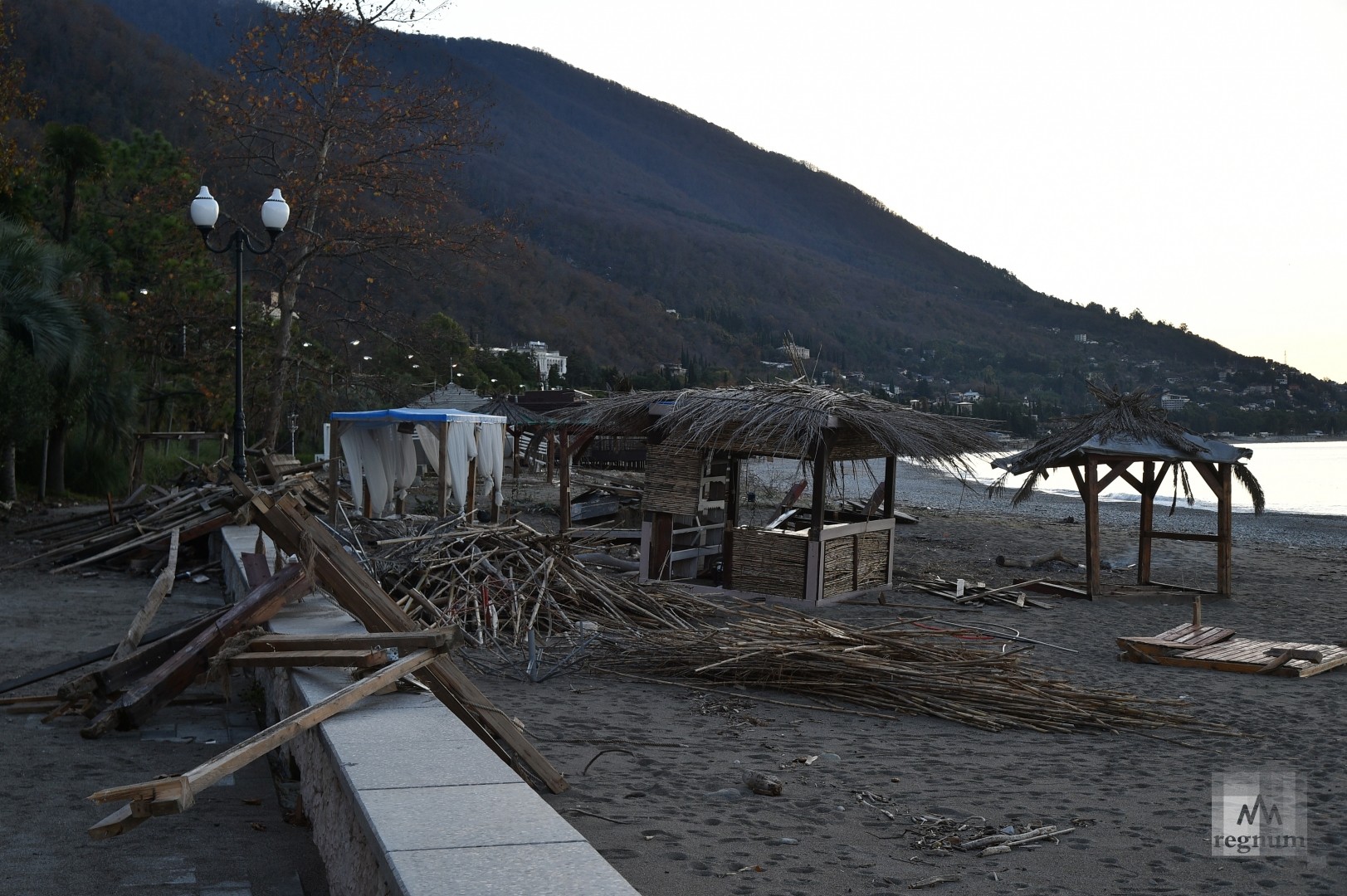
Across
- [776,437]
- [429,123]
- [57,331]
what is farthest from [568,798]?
[429,123]

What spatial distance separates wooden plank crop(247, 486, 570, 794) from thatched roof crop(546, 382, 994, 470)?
619cm

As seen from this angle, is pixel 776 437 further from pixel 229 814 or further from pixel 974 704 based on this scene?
pixel 229 814

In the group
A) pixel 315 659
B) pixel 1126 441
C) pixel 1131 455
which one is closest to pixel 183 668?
pixel 315 659

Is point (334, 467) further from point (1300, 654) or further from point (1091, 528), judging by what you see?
point (1300, 654)

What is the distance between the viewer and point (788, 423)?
1146cm

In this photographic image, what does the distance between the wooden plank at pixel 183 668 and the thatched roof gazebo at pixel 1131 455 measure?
10.4 m

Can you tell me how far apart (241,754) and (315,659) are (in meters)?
1.24

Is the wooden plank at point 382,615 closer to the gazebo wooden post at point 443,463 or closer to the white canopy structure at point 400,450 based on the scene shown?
the gazebo wooden post at point 443,463

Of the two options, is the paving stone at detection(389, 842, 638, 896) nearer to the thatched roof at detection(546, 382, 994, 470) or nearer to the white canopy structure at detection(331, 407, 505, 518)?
the thatched roof at detection(546, 382, 994, 470)

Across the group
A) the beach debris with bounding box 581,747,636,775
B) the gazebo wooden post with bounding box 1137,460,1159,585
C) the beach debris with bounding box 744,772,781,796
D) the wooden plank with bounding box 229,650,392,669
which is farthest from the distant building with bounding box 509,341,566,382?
the wooden plank with bounding box 229,650,392,669

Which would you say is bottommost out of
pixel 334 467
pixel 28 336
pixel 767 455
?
pixel 334 467

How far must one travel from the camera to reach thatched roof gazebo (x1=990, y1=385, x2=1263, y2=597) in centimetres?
1336

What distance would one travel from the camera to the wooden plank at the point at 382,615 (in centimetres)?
460

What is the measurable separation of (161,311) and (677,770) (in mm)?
20209
